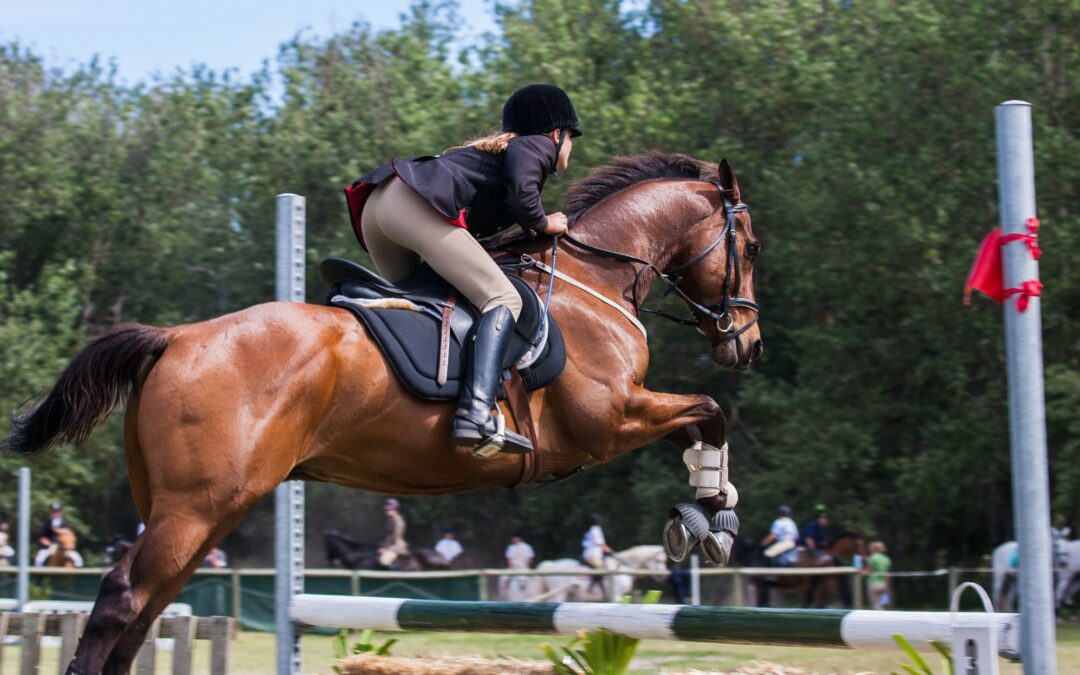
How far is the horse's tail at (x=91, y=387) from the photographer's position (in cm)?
461

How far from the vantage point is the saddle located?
4.80 m

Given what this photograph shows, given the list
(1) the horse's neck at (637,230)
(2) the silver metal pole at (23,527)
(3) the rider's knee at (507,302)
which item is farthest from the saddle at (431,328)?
(2) the silver metal pole at (23,527)

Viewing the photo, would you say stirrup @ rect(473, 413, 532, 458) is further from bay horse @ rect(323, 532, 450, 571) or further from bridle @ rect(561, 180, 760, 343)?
bay horse @ rect(323, 532, 450, 571)

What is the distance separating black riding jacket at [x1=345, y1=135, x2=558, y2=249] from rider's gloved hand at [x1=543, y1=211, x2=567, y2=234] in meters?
0.05

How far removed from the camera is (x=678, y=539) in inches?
211

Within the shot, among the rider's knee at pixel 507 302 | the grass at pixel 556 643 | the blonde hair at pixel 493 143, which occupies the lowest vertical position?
the grass at pixel 556 643

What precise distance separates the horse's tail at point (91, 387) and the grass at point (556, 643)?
376 cm

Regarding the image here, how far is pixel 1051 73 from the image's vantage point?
1880 centimetres

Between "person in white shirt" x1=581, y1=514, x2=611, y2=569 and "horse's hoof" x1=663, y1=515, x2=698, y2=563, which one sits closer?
"horse's hoof" x1=663, y1=515, x2=698, y2=563

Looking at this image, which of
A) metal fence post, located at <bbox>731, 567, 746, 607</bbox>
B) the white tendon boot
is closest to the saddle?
the white tendon boot

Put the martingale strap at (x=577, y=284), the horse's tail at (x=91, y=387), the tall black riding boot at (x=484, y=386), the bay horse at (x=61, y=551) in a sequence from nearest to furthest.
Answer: the horse's tail at (x=91, y=387) < the tall black riding boot at (x=484, y=386) < the martingale strap at (x=577, y=284) < the bay horse at (x=61, y=551)

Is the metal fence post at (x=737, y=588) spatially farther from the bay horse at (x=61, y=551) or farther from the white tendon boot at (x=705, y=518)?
the bay horse at (x=61, y=551)

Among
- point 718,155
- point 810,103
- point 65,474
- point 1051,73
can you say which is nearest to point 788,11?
point 810,103

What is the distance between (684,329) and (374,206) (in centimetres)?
1887
